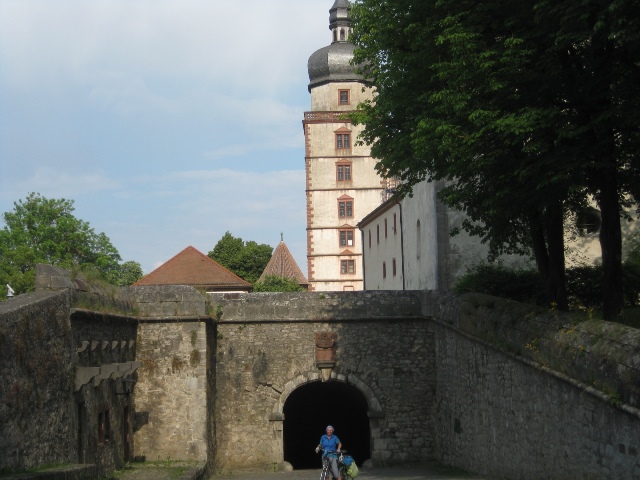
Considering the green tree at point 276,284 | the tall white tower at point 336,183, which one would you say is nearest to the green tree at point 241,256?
the green tree at point 276,284

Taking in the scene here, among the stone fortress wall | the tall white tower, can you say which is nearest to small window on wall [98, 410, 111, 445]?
the stone fortress wall

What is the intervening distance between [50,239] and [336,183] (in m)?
24.1

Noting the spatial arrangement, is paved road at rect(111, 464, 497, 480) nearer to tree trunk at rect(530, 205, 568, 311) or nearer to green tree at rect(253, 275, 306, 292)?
tree trunk at rect(530, 205, 568, 311)

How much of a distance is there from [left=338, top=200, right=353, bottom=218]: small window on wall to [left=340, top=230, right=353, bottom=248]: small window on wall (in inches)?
52.5

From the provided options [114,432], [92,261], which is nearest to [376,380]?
[114,432]

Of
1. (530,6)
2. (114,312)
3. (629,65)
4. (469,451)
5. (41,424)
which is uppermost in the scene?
(530,6)

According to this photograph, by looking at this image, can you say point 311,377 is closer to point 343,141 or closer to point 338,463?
point 338,463

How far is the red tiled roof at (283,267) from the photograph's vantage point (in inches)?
3455

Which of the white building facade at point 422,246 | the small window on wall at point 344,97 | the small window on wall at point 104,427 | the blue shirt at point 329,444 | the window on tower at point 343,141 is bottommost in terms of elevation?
the blue shirt at point 329,444

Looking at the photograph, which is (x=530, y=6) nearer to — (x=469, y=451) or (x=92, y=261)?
(x=469, y=451)

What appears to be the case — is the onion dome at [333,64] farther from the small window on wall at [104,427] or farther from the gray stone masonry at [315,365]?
the small window on wall at [104,427]

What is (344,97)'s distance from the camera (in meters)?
80.1

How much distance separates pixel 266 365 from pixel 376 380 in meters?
2.99

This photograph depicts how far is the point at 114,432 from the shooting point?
20734 millimetres
